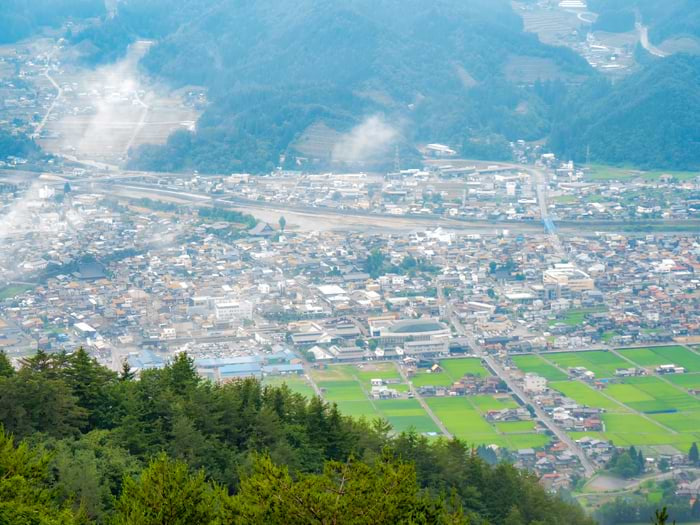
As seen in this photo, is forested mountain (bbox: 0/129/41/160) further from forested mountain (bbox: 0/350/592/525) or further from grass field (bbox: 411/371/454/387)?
forested mountain (bbox: 0/350/592/525)

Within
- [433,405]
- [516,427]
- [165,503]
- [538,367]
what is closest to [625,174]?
[538,367]

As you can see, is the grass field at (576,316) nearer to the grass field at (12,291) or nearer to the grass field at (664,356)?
the grass field at (664,356)

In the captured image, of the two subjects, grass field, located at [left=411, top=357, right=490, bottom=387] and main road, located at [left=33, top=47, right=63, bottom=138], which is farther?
main road, located at [left=33, top=47, right=63, bottom=138]

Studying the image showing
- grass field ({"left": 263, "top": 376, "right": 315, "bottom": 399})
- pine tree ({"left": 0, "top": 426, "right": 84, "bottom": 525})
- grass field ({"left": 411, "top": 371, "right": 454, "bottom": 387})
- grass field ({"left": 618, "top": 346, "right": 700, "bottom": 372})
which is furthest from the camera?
grass field ({"left": 618, "top": 346, "right": 700, "bottom": 372})

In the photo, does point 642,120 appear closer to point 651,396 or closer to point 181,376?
point 651,396

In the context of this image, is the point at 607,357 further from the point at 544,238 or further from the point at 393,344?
the point at 544,238

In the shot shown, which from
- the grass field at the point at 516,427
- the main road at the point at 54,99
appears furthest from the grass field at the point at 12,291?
the main road at the point at 54,99

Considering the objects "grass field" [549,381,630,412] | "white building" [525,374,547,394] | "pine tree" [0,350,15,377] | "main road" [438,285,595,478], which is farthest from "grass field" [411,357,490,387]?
"pine tree" [0,350,15,377]

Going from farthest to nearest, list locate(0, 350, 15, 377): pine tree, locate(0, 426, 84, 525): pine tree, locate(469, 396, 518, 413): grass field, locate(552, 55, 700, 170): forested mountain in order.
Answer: locate(552, 55, 700, 170): forested mountain
locate(469, 396, 518, 413): grass field
locate(0, 350, 15, 377): pine tree
locate(0, 426, 84, 525): pine tree
